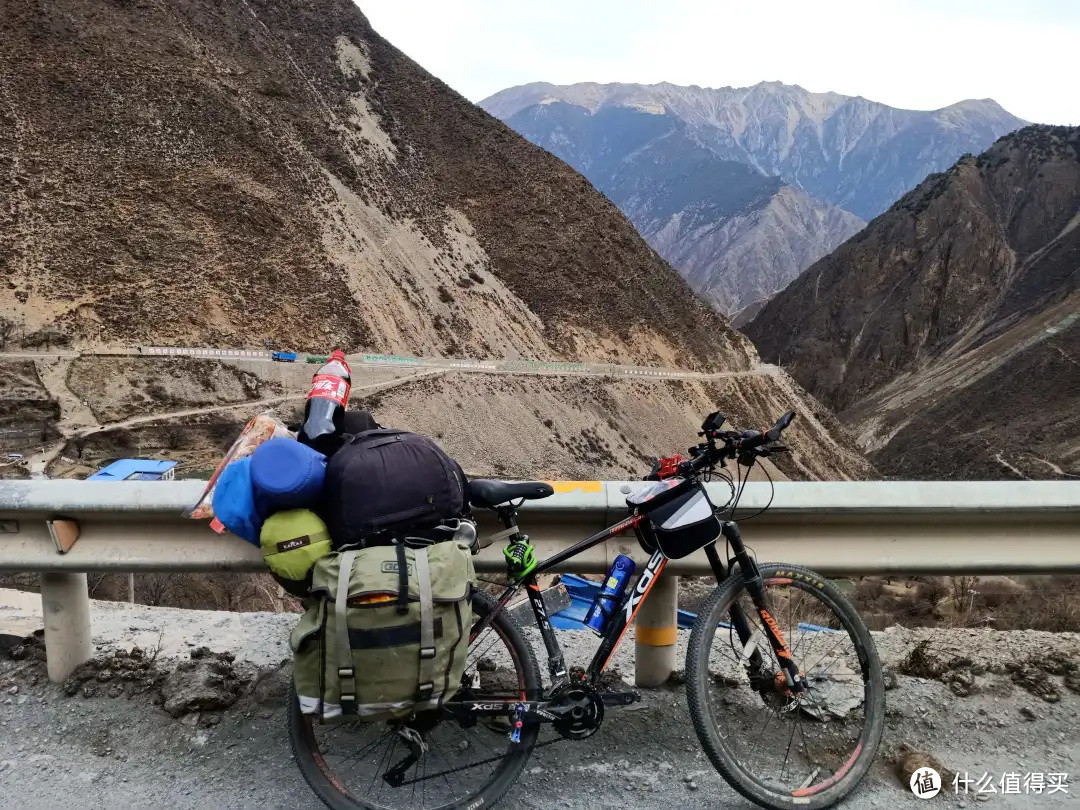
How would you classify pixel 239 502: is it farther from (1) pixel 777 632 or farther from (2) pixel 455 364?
(2) pixel 455 364

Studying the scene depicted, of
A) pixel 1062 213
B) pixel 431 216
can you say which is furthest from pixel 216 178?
pixel 1062 213

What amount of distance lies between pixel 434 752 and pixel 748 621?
52.4 inches

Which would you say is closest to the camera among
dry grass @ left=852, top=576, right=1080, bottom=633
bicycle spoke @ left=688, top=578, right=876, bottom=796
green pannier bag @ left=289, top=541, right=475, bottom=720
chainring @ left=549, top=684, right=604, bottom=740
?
green pannier bag @ left=289, top=541, right=475, bottom=720

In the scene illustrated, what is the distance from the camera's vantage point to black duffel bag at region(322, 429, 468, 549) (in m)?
2.48

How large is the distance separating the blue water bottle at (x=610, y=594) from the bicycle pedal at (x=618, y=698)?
0.23 meters

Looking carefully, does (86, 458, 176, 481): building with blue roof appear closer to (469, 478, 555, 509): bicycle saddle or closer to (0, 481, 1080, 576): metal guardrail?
(0, 481, 1080, 576): metal guardrail

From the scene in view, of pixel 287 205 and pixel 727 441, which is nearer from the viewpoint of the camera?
pixel 727 441

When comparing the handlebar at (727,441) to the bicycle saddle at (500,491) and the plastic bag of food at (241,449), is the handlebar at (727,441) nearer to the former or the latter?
the bicycle saddle at (500,491)

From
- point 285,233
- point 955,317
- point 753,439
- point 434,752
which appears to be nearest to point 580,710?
point 434,752

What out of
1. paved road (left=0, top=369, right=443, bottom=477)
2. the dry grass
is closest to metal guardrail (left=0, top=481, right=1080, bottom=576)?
the dry grass

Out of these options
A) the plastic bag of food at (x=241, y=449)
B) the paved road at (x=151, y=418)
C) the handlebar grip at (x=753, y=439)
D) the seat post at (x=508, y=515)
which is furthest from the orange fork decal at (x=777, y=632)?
the paved road at (x=151, y=418)

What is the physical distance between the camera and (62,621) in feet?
10.9

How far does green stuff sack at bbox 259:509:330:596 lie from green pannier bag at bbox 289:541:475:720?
5 centimetres

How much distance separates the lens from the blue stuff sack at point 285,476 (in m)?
2.42
